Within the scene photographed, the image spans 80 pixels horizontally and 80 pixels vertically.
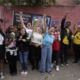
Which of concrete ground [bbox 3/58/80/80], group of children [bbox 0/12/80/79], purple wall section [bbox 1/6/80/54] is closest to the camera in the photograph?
group of children [bbox 0/12/80/79]

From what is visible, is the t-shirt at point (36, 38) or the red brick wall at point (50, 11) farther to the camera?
the red brick wall at point (50, 11)

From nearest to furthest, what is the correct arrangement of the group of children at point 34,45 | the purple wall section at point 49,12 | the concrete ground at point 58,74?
the group of children at point 34,45
the concrete ground at point 58,74
the purple wall section at point 49,12

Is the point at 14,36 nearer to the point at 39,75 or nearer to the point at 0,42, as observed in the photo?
the point at 0,42

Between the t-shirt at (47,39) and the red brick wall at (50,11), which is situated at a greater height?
the red brick wall at (50,11)

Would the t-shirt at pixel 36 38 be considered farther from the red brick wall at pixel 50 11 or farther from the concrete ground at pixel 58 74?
the red brick wall at pixel 50 11

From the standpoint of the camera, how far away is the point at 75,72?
6.91m

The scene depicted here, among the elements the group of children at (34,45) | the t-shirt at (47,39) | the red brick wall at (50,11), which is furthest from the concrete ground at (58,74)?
the red brick wall at (50,11)

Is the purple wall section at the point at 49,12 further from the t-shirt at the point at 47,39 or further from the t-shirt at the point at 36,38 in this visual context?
the t-shirt at the point at 47,39

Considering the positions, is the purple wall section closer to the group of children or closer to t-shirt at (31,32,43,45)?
the group of children

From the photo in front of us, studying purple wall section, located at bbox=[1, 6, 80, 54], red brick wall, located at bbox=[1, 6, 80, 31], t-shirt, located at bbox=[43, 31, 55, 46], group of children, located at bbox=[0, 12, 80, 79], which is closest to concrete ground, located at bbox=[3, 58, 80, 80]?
group of children, located at bbox=[0, 12, 80, 79]

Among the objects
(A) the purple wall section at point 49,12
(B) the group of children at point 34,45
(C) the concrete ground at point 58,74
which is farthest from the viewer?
(A) the purple wall section at point 49,12

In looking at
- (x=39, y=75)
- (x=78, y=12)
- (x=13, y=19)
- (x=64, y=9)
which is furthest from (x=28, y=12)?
(x=39, y=75)

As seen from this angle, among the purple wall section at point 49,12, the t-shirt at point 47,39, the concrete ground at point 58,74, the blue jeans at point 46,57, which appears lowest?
the concrete ground at point 58,74

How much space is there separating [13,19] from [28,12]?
670 millimetres
